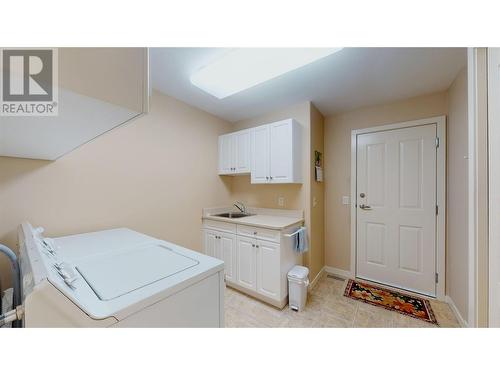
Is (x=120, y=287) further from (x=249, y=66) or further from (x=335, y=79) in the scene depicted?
(x=335, y=79)

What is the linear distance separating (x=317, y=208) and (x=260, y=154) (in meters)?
1.09

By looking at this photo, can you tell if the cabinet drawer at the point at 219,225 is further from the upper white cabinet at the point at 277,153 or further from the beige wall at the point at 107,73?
the beige wall at the point at 107,73

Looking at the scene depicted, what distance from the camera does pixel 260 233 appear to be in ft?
6.64

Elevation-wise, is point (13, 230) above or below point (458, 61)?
below

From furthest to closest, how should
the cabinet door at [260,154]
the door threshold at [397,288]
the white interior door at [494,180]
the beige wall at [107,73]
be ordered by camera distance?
the cabinet door at [260,154] < the door threshold at [397,288] < the white interior door at [494,180] < the beige wall at [107,73]

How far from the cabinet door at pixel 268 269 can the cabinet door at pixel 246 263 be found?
0.07 metres

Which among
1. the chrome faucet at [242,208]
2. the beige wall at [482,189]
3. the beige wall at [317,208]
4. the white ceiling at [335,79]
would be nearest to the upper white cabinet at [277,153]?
the beige wall at [317,208]

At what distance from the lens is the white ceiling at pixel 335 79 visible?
148 centimetres

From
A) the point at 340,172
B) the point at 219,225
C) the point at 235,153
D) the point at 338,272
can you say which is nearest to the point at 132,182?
the point at 219,225

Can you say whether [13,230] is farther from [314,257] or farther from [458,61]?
[458,61]

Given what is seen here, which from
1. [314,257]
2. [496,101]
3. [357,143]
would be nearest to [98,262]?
[496,101]

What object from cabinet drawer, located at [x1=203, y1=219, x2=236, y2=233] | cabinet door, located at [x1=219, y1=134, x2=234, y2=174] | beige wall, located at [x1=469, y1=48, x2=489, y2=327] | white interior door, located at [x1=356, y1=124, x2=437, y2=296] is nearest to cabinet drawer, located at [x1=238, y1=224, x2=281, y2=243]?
cabinet drawer, located at [x1=203, y1=219, x2=236, y2=233]

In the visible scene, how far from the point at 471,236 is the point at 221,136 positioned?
2.61 meters

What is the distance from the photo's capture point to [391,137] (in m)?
2.34
